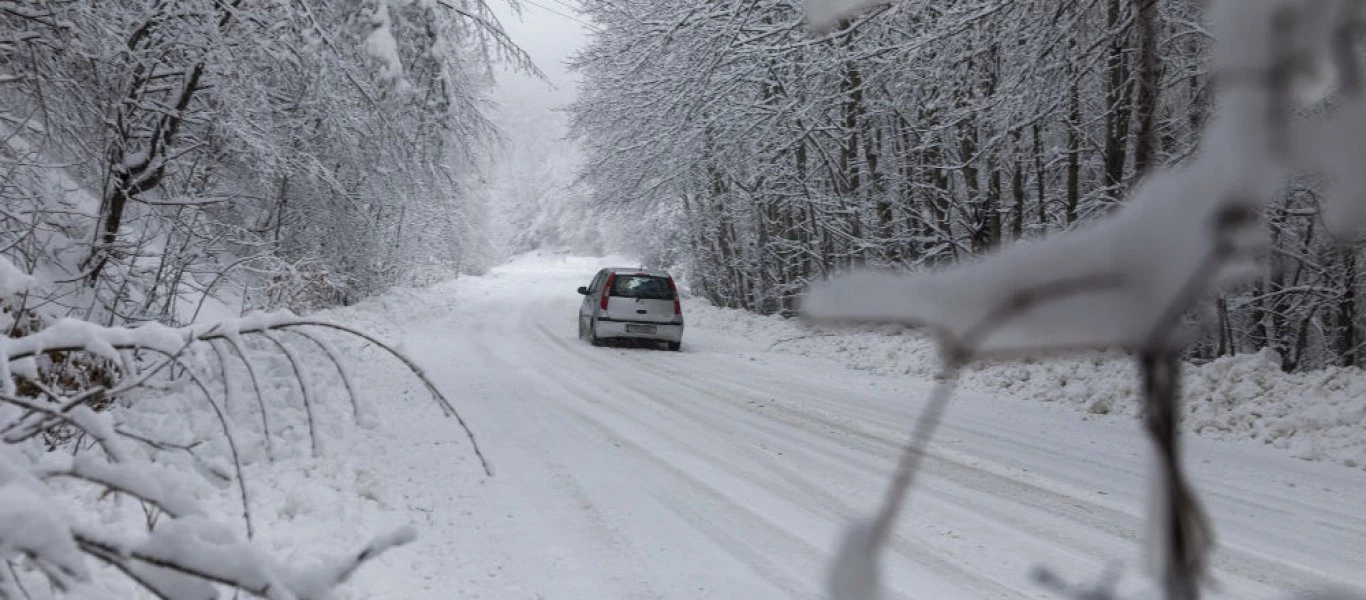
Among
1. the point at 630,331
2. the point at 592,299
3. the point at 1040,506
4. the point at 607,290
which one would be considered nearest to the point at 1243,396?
the point at 1040,506

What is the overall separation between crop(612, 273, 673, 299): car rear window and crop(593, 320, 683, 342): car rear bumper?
0.59 m

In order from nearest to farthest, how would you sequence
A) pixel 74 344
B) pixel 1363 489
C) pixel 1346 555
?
1. pixel 74 344
2. pixel 1346 555
3. pixel 1363 489

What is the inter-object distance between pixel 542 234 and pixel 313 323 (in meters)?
102

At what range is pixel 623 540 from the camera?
15.5 feet

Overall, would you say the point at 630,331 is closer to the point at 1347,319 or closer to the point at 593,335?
the point at 593,335

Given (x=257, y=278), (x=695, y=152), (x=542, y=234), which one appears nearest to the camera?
(x=257, y=278)

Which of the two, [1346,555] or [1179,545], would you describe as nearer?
[1179,545]

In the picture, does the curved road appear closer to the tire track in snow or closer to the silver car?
the tire track in snow

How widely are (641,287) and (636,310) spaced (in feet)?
1.90

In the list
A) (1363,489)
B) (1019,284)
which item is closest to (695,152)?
(1363,489)

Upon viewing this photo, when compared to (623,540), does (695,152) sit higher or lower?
higher

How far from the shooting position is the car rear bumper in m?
15.8

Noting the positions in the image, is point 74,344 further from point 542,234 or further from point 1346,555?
point 542,234

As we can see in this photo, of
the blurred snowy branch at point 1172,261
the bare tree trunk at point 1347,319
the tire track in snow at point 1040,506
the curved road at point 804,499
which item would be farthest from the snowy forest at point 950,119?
the curved road at point 804,499
